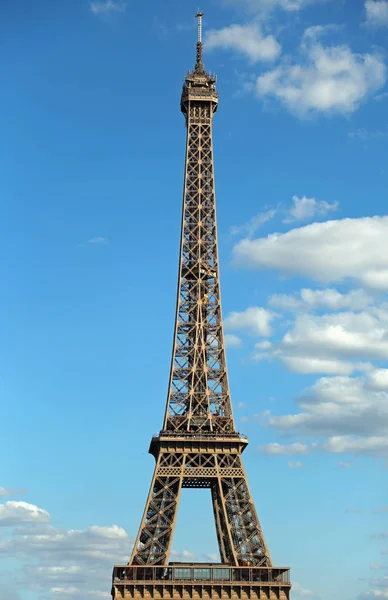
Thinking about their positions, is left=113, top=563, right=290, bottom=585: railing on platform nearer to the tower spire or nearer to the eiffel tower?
the eiffel tower

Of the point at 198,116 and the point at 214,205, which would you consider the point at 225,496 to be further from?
the point at 198,116

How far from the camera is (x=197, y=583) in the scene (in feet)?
403

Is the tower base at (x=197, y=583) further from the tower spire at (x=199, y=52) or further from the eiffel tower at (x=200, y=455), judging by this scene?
the tower spire at (x=199, y=52)

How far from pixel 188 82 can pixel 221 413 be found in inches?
1945

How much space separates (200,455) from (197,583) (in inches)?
654

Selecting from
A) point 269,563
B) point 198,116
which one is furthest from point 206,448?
point 198,116

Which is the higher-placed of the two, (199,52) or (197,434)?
(199,52)

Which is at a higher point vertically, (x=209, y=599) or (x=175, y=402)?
(x=175, y=402)

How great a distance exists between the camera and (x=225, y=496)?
130625mm

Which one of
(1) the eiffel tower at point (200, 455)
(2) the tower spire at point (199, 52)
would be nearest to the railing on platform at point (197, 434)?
→ (1) the eiffel tower at point (200, 455)

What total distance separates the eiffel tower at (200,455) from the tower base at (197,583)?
0.39ft

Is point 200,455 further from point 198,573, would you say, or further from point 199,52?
point 199,52

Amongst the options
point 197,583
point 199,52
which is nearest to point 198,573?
point 197,583

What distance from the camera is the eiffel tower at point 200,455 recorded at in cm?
12381
